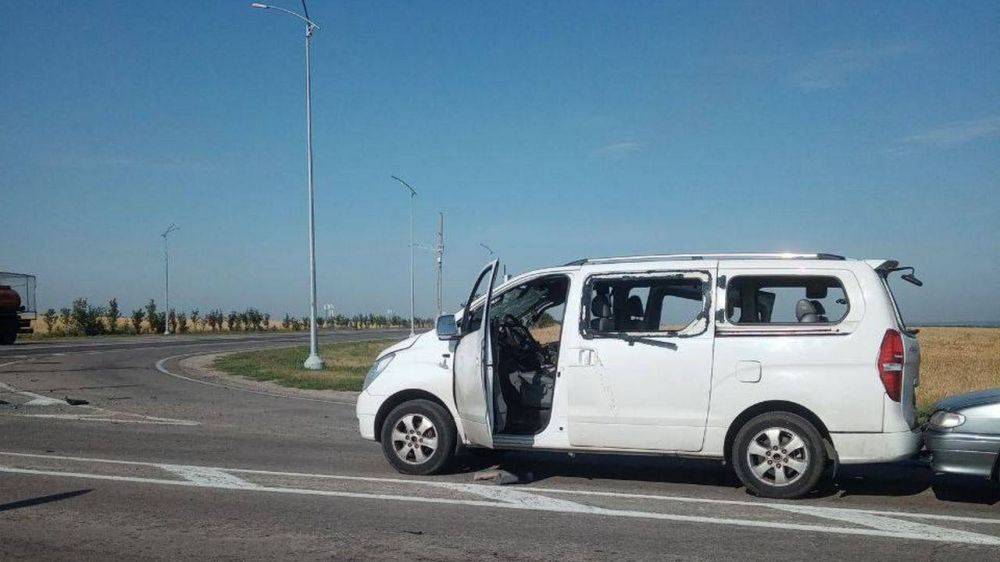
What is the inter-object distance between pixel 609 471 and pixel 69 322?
187ft

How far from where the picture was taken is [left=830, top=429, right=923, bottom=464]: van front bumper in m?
7.26

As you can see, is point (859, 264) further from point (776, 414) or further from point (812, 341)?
point (776, 414)

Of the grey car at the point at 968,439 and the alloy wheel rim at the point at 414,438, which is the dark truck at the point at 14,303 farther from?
the grey car at the point at 968,439

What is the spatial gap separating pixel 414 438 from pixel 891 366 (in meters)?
4.16

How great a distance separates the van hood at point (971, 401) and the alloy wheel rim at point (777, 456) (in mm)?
1240

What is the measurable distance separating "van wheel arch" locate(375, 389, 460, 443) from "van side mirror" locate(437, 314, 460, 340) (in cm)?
59

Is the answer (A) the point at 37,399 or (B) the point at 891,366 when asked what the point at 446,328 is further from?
(A) the point at 37,399

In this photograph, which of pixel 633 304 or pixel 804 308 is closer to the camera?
pixel 804 308

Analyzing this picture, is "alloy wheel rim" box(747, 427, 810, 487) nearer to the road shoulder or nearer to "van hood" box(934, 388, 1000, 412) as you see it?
"van hood" box(934, 388, 1000, 412)

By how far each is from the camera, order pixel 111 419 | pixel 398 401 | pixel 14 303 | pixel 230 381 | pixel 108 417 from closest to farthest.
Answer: pixel 398 401, pixel 111 419, pixel 108 417, pixel 230 381, pixel 14 303

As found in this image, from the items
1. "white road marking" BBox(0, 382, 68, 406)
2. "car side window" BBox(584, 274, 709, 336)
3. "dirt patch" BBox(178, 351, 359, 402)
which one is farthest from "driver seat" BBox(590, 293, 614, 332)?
"white road marking" BBox(0, 382, 68, 406)

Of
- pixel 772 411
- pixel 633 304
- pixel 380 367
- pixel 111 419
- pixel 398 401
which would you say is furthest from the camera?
pixel 111 419

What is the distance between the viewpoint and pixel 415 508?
7180 millimetres

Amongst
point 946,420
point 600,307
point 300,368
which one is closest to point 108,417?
point 600,307
